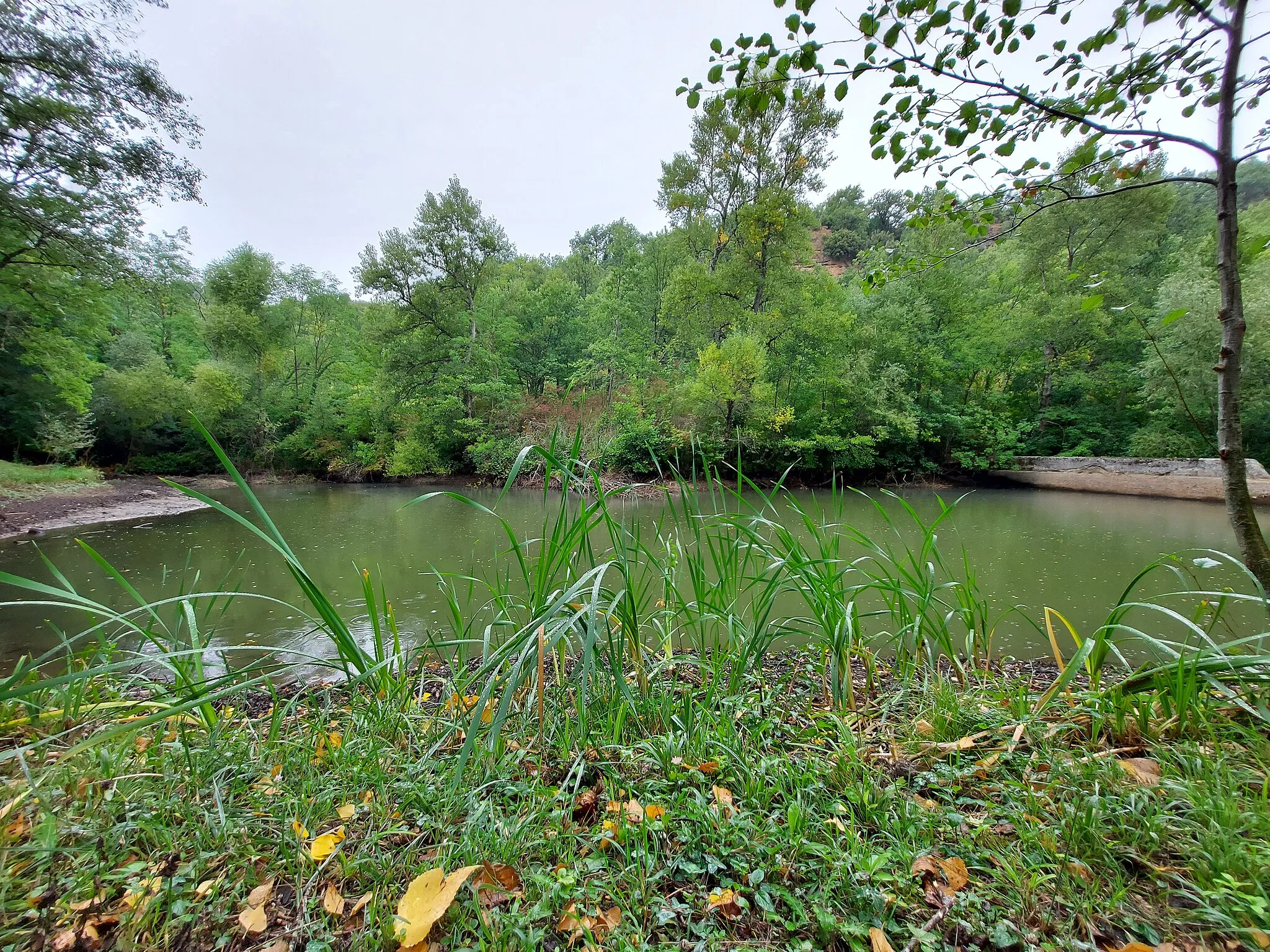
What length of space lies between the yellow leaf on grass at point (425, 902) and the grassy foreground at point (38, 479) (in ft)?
40.0

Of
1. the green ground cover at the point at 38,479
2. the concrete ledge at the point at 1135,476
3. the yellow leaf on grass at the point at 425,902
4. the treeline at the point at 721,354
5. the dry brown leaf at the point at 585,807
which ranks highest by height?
the treeline at the point at 721,354

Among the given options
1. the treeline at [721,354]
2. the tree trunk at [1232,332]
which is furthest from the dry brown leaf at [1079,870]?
the treeline at [721,354]

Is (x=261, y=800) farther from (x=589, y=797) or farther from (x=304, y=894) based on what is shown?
(x=589, y=797)

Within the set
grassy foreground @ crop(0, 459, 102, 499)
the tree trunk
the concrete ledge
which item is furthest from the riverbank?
the concrete ledge

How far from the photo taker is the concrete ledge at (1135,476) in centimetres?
890

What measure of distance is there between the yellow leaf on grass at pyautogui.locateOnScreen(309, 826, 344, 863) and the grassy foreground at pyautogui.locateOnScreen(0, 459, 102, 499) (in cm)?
1188

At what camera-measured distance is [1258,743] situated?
3.50 ft

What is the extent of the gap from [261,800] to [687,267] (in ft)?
41.9

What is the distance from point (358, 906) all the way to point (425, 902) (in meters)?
0.15

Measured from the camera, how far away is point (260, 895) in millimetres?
827

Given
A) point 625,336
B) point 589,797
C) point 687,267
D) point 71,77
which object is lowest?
point 589,797

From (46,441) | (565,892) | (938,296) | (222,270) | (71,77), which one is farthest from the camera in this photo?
(222,270)

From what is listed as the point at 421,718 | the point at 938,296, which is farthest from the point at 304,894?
the point at 938,296

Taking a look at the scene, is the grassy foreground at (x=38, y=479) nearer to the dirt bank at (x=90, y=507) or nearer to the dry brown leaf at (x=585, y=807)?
the dirt bank at (x=90, y=507)
